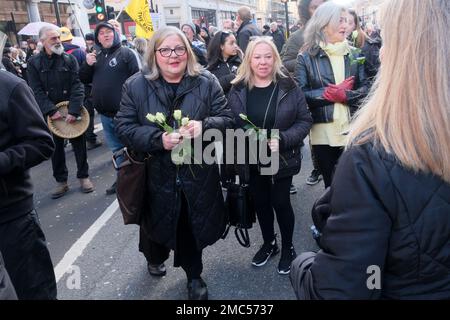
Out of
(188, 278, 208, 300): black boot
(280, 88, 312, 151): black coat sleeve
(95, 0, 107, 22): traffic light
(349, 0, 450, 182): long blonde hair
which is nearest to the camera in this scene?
(349, 0, 450, 182): long blonde hair

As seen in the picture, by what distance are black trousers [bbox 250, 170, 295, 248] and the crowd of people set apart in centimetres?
1

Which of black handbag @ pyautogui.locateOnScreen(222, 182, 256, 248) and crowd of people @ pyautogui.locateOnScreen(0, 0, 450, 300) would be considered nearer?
crowd of people @ pyautogui.locateOnScreen(0, 0, 450, 300)

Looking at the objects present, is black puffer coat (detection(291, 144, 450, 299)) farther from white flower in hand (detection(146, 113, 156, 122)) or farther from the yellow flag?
the yellow flag

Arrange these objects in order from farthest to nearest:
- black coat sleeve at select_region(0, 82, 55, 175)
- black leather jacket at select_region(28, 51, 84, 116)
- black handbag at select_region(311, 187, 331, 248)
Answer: black leather jacket at select_region(28, 51, 84, 116) < black coat sleeve at select_region(0, 82, 55, 175) < black handbag at select_region(311, 187, 331, 248)

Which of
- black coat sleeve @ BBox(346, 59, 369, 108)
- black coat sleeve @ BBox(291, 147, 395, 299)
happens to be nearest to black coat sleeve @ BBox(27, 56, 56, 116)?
Result: black coat sleeve @ BBox(346, 59, 369, 108)

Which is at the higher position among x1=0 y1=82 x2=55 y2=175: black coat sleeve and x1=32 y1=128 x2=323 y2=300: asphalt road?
x1=0 y1=82 x2=55 y2=175: black coat sleeve

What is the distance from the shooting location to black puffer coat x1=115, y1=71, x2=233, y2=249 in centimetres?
271

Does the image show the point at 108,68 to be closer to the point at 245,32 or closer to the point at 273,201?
the point at 245,32

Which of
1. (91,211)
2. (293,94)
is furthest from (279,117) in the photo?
(91,211)

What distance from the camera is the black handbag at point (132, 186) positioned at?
2760 millimetres

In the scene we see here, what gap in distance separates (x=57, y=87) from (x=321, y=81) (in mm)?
3532

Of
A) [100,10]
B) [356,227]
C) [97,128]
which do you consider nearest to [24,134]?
[356,227]

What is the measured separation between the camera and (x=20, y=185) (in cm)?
224
